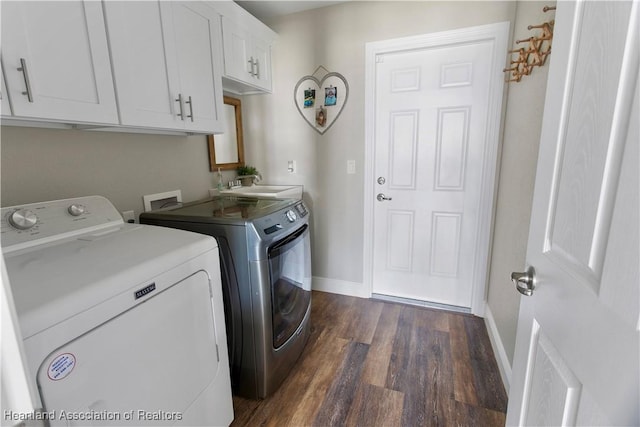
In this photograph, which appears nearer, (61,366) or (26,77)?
(61,366)

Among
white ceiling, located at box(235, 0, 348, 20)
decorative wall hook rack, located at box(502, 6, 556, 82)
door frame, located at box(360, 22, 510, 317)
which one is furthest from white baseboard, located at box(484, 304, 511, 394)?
white ceiling, located at box(235, 0, 348, 20)

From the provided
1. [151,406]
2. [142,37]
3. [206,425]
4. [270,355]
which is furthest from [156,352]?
[142,37]

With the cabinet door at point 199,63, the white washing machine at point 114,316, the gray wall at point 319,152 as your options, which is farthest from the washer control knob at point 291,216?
the gray wall at point 319,152

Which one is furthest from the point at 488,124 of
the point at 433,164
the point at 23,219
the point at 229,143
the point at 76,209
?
the point at 23,219

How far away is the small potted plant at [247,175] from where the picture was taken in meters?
2.62

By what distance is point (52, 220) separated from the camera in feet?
3.85

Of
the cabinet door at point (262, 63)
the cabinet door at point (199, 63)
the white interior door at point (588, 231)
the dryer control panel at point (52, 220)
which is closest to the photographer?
the white interior door at point (588, 231)

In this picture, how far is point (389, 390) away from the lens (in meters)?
1.59

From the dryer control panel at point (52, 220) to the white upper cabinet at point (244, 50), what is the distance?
3.71 ft

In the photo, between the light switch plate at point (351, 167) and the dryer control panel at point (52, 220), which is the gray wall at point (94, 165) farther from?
the light switch plate at point (351, 167)

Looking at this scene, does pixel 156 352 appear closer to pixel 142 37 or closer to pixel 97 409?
pixel 97 409

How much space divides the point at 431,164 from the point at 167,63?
183 cm

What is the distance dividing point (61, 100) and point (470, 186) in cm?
234

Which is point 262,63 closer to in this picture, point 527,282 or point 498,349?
point 527,282
